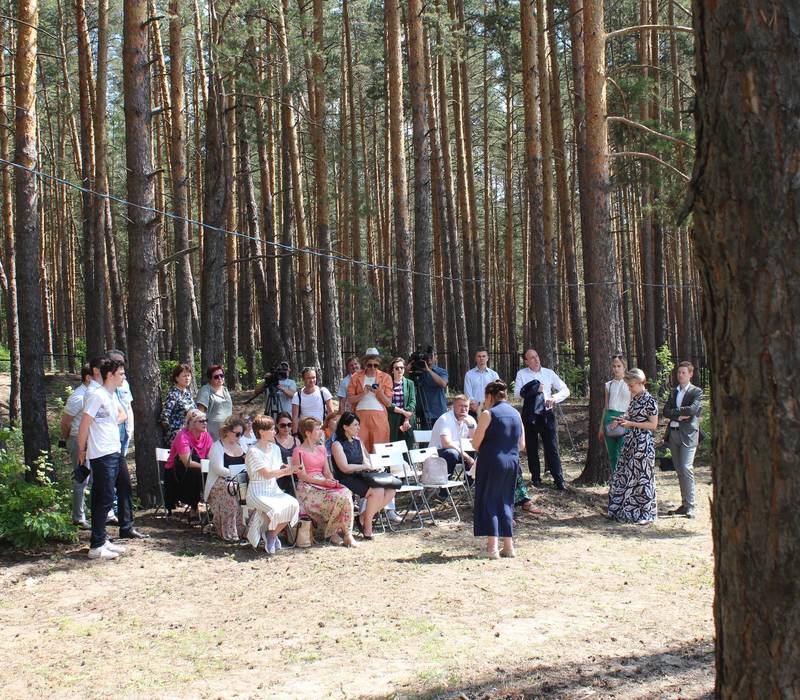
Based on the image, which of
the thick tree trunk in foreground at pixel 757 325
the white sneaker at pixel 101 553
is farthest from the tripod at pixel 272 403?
the thick tree trunk in foreground at pixel 757 325

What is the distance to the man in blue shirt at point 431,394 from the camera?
13.1 metres

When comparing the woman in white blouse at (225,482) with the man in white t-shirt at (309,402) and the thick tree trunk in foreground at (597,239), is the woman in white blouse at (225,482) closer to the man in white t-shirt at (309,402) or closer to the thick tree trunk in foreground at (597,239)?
the man in white t-shirt at (309,402)

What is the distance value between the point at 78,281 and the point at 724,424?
47.2m

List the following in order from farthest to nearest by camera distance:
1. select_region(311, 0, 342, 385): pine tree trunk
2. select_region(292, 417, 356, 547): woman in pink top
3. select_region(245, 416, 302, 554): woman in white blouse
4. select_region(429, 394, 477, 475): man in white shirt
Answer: select_region(311, 0, 342, 385): pine tree trunk → select_region(429, 394, 477, 475): man in white shirt → select_region(292, 417, 356, 547): woman in pink top → select_region(245, 416, 302, 554): woman in white blouse

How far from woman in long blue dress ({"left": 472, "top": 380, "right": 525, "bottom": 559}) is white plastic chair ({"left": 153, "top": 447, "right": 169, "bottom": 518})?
3896 millimetres

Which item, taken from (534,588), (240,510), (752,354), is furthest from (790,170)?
(240,510)

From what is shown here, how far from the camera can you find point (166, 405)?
1159 cm

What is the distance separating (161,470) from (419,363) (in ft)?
12.4

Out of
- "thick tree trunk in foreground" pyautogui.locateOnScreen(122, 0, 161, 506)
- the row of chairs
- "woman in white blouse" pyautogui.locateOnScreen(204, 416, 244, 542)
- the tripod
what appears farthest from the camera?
the tripod

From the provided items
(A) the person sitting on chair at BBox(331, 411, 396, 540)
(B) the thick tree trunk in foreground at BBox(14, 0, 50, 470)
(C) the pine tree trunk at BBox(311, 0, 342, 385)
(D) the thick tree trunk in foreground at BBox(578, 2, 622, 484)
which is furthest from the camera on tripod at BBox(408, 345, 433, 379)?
(C) the pine tree trunk at BBox(311, 0, 342, 385)

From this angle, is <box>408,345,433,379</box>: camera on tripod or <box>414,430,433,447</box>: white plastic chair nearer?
<box>414,430,433,447</box>: white plastic chair

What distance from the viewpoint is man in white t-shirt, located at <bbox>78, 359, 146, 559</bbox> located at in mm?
8664

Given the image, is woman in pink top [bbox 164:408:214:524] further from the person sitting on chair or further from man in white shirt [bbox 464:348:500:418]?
man in white shirt [bbox 464:348:500:418]

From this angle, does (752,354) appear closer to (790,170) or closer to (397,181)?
(790,170)
